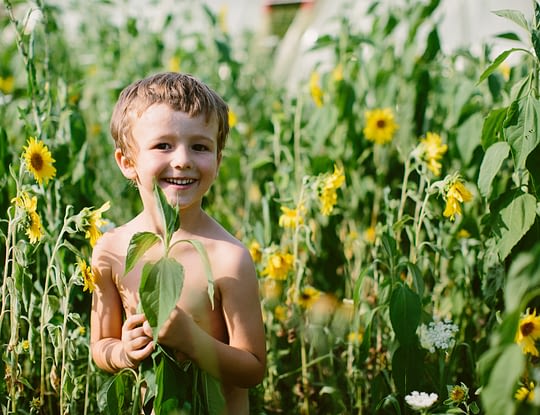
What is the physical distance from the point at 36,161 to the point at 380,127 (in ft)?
4.21

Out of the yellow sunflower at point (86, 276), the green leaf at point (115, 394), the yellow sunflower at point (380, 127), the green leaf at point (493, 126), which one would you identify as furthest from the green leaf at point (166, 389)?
the yellow sunflower at point (380, 127)

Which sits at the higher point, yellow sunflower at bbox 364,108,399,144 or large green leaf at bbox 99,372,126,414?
yellow sunflower at bbox 364,108,399,144

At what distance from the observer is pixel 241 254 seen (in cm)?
149

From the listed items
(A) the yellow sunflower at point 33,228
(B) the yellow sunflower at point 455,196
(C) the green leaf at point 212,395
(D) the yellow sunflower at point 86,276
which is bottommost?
(C) the green leaf at point 212,395

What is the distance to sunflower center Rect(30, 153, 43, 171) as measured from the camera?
1.62 m

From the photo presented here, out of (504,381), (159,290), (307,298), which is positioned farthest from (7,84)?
(504,381)

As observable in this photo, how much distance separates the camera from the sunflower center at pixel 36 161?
162 centimetres

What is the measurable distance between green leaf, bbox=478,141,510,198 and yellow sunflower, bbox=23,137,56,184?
3.05 feet

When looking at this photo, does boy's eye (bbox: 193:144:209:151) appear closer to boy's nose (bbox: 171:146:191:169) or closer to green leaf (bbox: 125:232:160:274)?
boy's nose (bbox: 171:146:191:169)

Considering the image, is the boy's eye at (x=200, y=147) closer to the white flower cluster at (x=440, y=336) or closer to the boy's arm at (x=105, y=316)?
the boy's arm at (x=105, y=316)

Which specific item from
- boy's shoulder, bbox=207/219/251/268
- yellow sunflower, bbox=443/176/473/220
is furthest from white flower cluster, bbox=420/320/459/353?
boy's shoulder, bbox=207/219/251/268

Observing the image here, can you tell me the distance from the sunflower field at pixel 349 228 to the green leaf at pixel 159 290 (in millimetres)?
283

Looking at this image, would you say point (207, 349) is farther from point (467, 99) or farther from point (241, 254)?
point (467, 99)

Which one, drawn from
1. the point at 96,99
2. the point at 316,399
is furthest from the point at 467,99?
the point at 96,99
